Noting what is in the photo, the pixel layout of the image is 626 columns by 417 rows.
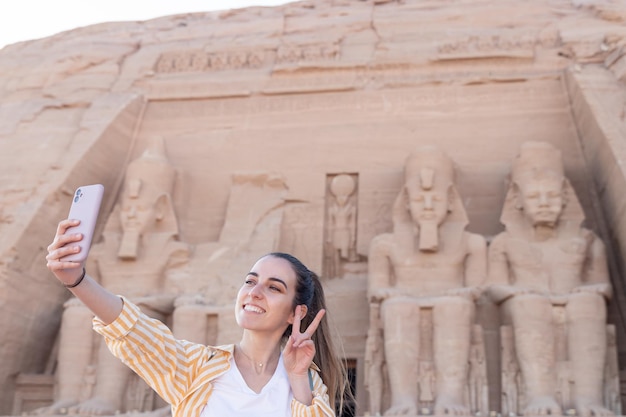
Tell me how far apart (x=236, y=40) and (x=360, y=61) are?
1.63 m

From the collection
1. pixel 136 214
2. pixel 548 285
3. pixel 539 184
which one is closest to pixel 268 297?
pixel 548 285

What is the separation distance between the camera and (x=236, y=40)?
8.80 m

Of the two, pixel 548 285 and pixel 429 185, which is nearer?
pixel 548 285

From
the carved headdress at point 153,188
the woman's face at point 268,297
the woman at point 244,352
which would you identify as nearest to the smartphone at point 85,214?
the woman at point 244,352

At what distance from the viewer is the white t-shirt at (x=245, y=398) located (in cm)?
177

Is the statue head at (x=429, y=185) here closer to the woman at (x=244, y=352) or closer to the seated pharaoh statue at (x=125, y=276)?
the seated pharaoh statue at (x=125, y=276)

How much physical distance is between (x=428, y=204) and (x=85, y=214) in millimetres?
4902

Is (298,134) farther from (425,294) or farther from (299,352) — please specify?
(299,352)

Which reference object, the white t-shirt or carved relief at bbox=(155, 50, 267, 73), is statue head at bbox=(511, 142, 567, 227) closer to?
carved relief at bbox=(155, 50, 267, 73)

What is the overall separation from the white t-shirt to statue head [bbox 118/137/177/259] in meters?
5.02

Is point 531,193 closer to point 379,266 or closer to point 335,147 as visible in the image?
point 379,266

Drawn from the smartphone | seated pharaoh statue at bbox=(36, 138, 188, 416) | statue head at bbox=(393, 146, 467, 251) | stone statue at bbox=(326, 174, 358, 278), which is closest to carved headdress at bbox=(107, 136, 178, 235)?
seated pharaoh statue at bbox=(36, 138, 188, 416)

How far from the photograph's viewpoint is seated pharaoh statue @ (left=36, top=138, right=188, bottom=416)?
5977 mm

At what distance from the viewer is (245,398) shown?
5.90 ft
